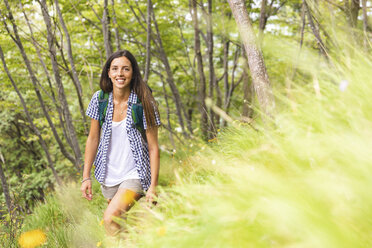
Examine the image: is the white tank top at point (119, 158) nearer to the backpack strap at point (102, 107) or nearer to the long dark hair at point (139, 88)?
the backpack strap at point (102, 107)

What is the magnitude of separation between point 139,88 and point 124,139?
447 millimetres

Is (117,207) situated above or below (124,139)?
below

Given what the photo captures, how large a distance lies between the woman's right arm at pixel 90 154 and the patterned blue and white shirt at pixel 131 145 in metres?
0.08

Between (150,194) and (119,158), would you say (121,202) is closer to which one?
(150,194)

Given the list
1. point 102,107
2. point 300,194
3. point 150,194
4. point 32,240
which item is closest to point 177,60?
point 32,240

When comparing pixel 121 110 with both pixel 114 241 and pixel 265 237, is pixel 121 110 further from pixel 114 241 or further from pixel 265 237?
pixel 265 237

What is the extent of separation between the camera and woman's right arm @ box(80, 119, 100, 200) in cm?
307

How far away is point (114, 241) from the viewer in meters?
2.24

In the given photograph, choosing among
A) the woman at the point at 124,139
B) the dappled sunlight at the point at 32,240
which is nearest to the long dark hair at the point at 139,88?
the woman at the point at 124,139

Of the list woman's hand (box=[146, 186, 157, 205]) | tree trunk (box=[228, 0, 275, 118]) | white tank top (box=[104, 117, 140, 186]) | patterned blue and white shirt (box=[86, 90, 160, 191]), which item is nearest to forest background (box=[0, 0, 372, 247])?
tree trunk (box=[228, 0, 275, 118])

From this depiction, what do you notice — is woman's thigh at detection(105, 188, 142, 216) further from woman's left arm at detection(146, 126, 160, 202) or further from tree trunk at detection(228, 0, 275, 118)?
tree trunk at detection(228, 0, 275, 118)

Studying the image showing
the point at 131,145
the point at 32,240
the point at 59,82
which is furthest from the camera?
the point at 59,82

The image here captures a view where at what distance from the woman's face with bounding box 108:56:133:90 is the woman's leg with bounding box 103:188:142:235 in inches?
34.4

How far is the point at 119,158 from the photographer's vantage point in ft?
9.72
